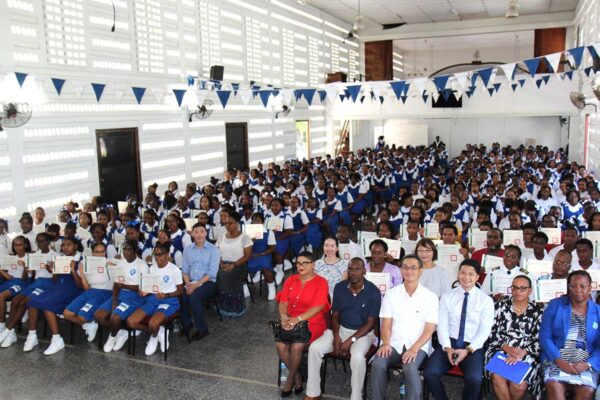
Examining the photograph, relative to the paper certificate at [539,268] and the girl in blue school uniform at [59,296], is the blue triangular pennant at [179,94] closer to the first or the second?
the girl in blue school uniform at [59,296]

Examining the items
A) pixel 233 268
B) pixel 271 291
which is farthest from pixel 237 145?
pixel 233 268

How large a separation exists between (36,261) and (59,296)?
0.52 metres

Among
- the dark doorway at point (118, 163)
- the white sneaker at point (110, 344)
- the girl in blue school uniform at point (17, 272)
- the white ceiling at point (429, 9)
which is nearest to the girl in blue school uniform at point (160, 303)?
the white sneaker at point (110, 344)

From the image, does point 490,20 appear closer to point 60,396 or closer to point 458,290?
point 458,290

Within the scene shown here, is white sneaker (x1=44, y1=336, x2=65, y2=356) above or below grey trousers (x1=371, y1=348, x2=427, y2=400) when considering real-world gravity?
below

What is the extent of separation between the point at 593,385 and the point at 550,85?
1569 centimetres

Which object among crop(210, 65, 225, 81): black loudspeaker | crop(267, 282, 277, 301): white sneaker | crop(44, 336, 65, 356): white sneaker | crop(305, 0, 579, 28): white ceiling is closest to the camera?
crop(44, 336, 65, 356): white sneaker

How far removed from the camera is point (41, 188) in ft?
29.8

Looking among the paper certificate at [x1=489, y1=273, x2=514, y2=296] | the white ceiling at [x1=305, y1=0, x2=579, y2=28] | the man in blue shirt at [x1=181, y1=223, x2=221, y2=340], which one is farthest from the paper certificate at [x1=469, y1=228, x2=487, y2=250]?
the white ceiling at [x1=305, y1=0, x2=579, y2=28]

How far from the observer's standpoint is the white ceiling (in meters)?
18.6

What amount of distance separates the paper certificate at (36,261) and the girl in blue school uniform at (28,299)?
3cm

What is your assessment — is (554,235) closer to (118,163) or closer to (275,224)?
(275,224)

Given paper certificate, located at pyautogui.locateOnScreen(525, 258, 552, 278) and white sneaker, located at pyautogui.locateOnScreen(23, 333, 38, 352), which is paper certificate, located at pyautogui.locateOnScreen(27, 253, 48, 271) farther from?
paper certificate, located at pyautogui.locateOnScreen(525, 258, 552, 278)

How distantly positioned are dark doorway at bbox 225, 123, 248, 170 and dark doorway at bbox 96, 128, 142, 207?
12.2 ft
